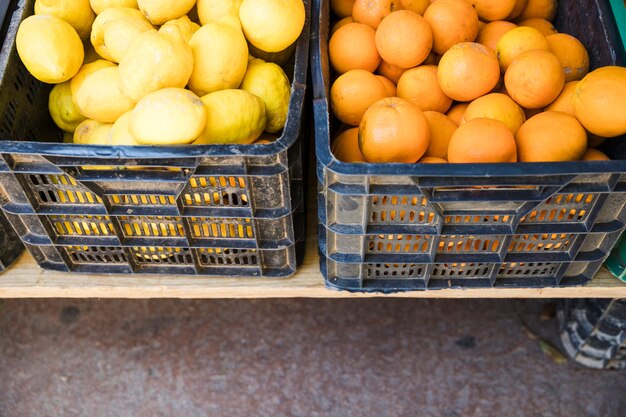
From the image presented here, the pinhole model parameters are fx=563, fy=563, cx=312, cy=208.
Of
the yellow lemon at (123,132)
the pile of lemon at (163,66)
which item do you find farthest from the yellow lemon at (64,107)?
the yellow lemon at (123,132)

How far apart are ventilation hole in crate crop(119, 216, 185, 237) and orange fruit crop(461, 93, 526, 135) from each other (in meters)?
0.68

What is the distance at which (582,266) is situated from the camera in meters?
1.27

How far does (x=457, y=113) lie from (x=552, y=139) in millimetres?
261

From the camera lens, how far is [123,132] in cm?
112

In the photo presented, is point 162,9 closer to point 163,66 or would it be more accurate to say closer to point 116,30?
point 116,30

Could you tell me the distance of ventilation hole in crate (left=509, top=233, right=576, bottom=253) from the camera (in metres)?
1.18

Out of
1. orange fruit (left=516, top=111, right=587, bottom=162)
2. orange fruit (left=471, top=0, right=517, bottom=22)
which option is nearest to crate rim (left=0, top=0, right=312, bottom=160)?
orange fruit (left=516, top=111, right=587, bottom=162)

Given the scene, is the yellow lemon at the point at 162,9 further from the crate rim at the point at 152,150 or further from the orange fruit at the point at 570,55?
the orange fruit at the point at 570,55

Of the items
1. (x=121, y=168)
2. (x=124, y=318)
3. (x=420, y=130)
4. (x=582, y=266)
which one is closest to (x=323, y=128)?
(x=420, y=130)

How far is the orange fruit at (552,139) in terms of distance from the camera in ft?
3.73

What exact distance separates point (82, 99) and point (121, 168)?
223mm

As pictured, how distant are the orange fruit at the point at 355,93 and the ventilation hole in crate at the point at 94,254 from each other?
1.97ft

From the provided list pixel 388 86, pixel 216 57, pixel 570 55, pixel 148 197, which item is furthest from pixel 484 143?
pixel 148 197

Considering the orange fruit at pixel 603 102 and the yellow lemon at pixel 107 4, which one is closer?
the orange fruit at pixel 603 102
